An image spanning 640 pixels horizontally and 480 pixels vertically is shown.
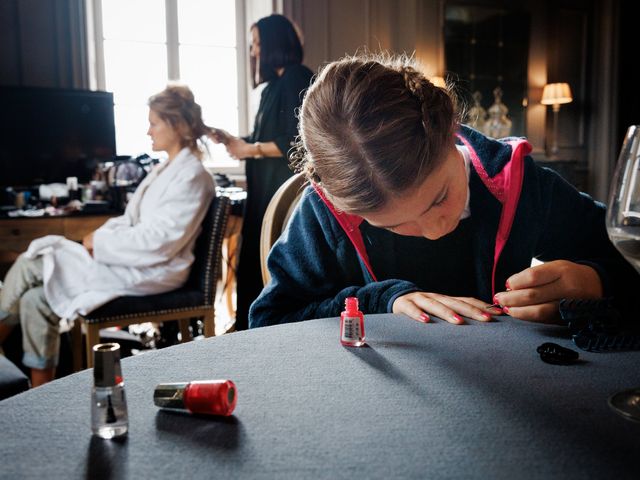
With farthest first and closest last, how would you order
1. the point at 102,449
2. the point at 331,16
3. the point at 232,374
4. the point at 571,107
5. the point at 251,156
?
the point at 571,107 → the point at 331,16 → the point at 251,156 → the point at 232,374 → the point at 102,449

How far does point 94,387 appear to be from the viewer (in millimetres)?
538

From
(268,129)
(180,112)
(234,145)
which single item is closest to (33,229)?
(180,112)

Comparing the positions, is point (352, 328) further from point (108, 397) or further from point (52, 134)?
point (52, 134)

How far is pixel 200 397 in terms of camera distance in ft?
1.78

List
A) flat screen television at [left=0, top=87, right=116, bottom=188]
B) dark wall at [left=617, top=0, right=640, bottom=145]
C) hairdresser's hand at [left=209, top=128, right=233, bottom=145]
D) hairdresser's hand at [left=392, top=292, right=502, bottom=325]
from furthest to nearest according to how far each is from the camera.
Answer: dark wall at [left=617, top=0, right=640, bottom=145] → flat screen television at [left=0, top=87, right=116, bottom=188] → hairdresser's hand at [left=209, top=128, right=233, bottom=145] → hairdresser's hand at [left=392, top=292, right=502, bottom=325]

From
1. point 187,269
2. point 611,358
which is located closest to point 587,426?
point 611,358

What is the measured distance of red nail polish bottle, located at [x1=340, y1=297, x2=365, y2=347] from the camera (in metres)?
0.74

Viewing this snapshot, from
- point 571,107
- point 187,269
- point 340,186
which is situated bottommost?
point 187,269

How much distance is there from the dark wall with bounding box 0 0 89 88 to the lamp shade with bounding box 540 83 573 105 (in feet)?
12.9

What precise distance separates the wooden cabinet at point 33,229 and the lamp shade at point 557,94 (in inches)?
170

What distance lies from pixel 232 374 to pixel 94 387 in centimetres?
15

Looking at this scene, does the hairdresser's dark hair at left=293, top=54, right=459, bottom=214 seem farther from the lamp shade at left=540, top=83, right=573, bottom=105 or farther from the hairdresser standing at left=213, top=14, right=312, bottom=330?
the lamp shade at left=540, top=83, right=573, bottom=105

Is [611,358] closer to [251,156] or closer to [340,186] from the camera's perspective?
[340,186]

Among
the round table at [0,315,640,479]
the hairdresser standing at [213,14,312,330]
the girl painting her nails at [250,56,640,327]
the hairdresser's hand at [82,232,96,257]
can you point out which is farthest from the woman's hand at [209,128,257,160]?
the round table at [0,315,640,479]
